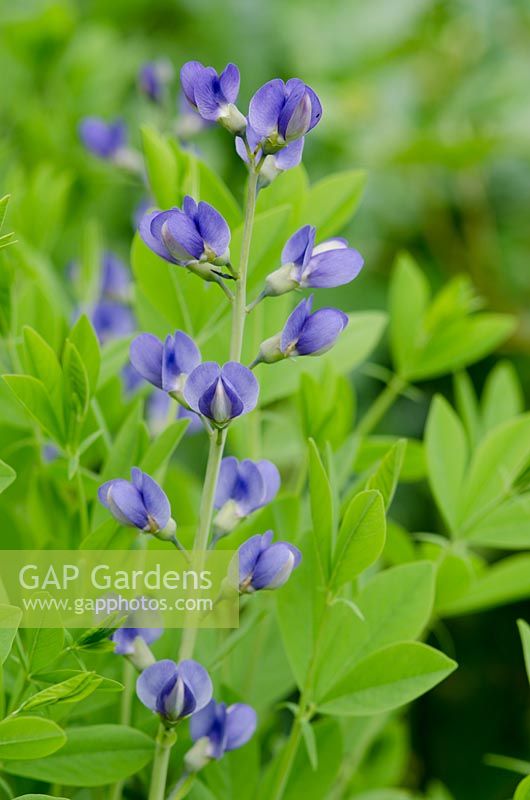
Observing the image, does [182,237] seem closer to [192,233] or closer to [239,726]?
[192,233]

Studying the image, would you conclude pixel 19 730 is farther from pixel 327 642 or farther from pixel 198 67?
pixel 198 67

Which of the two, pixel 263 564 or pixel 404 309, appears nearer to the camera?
pixel 263 564

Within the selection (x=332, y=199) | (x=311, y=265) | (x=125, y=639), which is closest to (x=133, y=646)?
(x=125, y=639)

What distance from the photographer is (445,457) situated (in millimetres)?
652

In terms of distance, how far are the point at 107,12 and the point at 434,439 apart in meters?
1.30

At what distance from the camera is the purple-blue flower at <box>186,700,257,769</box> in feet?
1.60

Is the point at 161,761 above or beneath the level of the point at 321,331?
beneath

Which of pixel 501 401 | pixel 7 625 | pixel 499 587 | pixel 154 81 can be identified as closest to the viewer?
pixel 7 625

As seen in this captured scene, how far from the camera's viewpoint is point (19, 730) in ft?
1.43

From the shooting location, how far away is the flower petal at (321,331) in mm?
470

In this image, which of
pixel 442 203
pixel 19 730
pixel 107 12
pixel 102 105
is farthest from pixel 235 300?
pixel 442 203

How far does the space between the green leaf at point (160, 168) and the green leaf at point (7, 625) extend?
11.4 inches

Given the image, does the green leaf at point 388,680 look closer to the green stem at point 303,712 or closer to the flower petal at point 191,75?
the green stem at point 303,712

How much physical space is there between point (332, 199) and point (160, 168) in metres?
0.12
